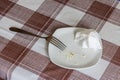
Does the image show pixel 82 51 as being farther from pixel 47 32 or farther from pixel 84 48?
pixel 47 32

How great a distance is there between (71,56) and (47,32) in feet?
0.44

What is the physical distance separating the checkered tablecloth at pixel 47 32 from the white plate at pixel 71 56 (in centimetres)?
2

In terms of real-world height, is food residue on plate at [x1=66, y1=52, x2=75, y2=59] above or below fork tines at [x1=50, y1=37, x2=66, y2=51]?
below

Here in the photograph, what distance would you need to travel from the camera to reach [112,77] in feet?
2.78

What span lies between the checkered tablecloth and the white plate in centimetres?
2

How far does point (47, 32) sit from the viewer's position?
966mm

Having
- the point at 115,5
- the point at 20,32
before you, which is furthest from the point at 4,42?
the point at 115,5

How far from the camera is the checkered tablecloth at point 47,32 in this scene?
86 cm

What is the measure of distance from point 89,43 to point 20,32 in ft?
0.81

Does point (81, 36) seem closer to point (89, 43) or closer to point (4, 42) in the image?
point (89, 43)

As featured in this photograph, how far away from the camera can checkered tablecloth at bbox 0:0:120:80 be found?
33.7 inches

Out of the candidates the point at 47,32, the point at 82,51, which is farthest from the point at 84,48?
the point at 47,32

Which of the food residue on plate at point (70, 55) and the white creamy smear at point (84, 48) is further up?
the white creamy smear at point (84, 48)

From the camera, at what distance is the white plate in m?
0.87
